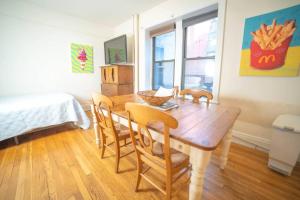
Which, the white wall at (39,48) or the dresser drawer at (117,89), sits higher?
the white wall at (39,48)

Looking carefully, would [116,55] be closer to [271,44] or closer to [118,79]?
[118,79]

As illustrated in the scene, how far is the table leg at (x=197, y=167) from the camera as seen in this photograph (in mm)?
773

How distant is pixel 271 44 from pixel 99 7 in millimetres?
3261

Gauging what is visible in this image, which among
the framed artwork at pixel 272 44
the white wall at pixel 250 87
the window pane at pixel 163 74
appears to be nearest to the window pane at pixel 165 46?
the window pane at pixel 163 74

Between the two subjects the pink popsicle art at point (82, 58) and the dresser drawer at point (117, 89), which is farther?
the pink popsicle art at point (82, 58)

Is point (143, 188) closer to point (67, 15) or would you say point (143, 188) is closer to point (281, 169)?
point (281, 169)

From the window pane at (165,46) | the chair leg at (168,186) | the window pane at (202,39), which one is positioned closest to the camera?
the chair leg at (168,186)

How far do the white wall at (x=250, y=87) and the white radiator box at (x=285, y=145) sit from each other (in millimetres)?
298

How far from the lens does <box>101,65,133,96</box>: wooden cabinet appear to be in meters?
3.34

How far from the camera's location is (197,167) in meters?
0.81

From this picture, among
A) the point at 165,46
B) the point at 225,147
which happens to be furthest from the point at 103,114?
the point at 165,46

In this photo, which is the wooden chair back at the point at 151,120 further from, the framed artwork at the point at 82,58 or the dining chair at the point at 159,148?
the framed artwork at the point at 82,58

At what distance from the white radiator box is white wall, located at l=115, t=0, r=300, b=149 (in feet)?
0.98

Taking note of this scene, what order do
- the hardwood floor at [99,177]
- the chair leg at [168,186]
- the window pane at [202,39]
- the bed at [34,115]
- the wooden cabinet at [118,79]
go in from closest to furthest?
the chair leg at [168,186]
the hardwood floor at [99,177]
the bed at [34,115]
the window pane at [202,39]
the wooden cabinet at [118,79]
